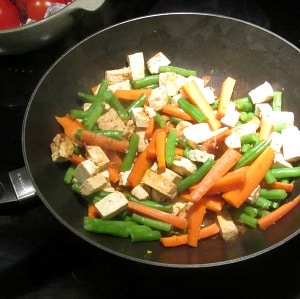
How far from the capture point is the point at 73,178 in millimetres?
1109

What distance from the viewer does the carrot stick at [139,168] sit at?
3.53 ft

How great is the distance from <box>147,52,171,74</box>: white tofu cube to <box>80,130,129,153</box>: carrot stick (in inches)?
8.5

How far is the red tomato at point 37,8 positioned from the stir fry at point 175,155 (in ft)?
0.81

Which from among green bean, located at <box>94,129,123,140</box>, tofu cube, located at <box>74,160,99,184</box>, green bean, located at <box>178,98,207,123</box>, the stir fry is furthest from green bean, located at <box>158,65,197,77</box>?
tofu cube, located at <box>74,160,99,184</box>

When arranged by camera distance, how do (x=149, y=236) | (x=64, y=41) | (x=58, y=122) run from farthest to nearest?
(x=64, y=41) → (x=58, y=122) → (x=149, y=236)

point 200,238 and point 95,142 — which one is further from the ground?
point 95,142

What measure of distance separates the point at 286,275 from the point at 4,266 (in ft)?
1.87

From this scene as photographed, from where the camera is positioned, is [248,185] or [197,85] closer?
[248,185]

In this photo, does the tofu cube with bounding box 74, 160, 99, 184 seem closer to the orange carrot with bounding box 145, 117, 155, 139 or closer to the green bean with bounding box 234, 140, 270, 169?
the orange carrot with bounding box 145, 117, 155, 139

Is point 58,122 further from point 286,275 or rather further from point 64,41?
point 286,275

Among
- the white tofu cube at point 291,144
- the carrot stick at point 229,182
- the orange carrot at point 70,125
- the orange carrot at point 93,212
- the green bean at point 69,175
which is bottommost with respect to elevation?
the orange carrot at point 93,212

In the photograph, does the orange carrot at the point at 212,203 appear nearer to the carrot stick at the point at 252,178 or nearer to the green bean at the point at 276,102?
the carrot stick at the point at 252,178

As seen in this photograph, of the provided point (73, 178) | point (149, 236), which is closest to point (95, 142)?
point (73, 178)

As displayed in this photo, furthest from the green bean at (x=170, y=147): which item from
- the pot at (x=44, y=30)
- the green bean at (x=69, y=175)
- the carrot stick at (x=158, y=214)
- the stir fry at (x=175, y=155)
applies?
the pot at (x=44, y=30)
